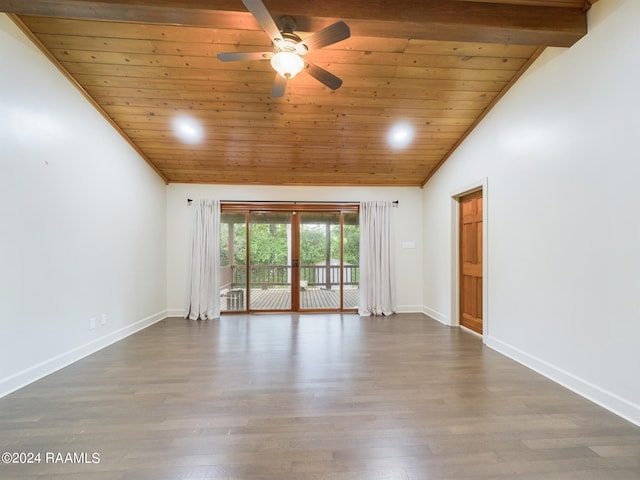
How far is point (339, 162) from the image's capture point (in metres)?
4.52

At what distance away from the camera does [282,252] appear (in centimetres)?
538

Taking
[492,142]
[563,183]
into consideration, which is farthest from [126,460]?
[492,142]

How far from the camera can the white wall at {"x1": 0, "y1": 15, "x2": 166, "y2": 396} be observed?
233cm

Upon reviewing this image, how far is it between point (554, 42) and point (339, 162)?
8.96 ft

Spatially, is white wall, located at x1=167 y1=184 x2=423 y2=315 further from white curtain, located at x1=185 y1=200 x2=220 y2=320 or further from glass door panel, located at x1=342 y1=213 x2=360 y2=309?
glass door panel, located at x1=342 y1=213 x2=360 y2=309

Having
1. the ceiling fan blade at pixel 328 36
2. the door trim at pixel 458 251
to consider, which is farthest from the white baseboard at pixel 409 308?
the ceiling fan blade at pixel 328 36

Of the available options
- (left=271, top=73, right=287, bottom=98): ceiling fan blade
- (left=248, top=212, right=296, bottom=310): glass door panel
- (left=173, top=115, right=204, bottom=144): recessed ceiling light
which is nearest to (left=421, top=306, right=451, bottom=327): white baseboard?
(left=248, top=212, right=296, bottom=310): glass door panel

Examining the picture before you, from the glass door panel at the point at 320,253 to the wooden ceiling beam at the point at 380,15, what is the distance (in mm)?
3322

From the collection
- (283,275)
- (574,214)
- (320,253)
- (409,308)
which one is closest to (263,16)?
(574,214)

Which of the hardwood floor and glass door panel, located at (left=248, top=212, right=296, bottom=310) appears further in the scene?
glass door panel, located at (left=248, top=212, right=296, bottom=310)

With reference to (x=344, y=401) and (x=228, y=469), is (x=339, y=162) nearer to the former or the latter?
(x=344, y=401)

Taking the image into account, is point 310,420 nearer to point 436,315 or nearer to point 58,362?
point 58,362

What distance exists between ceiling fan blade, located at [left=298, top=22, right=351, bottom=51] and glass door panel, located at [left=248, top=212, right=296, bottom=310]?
11.4 feet

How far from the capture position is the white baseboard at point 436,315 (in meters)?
4.48
